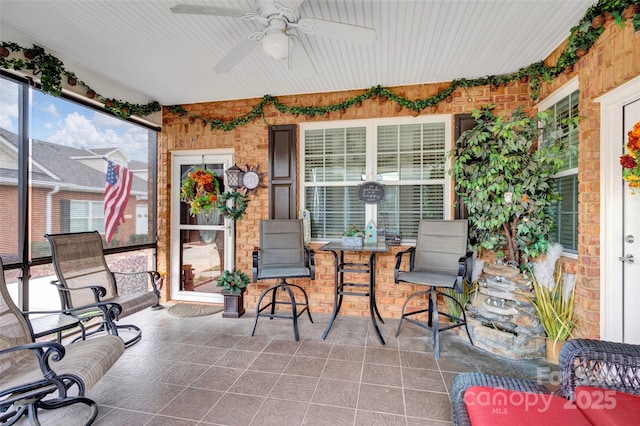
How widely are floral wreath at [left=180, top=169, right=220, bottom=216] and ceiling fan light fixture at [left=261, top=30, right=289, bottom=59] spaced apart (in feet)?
7.64

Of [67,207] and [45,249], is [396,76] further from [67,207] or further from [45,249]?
[45,249]

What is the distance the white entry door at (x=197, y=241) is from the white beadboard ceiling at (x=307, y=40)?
101 cm

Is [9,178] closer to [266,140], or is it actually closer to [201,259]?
[201,259]

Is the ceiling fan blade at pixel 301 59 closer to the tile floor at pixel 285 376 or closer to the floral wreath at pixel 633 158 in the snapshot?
the floral wreath at pixel 633 158

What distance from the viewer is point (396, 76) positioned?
323 cm

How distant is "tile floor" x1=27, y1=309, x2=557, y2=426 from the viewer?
1.85 metres

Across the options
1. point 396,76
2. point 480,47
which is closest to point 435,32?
point 480,47

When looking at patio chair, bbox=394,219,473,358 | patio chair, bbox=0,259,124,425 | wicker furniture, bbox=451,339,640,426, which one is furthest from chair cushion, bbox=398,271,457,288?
patio chair, bbox=0,259,124,425

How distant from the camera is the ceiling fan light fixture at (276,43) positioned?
1.94 metres

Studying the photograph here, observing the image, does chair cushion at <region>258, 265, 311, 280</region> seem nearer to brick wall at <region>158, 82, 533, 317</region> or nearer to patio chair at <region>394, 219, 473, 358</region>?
brick wall at <region>158, 82, 533, 317</region>

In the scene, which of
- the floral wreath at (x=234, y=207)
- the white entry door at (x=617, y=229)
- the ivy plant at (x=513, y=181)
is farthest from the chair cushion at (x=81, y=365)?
the white entry door at (x=617, y=229)

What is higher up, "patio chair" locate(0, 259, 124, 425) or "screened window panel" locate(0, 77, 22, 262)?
"screened window panel" locate(0, 77, 22, 262)

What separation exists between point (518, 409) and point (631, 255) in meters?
1.71

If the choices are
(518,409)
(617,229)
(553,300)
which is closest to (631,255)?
(617,229)
